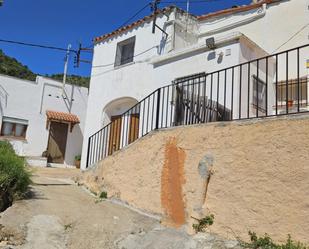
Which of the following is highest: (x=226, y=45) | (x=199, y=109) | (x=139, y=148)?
(x=226, y=45)

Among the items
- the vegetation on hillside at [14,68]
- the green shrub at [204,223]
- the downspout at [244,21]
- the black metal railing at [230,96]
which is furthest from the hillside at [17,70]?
the green shrub at [204,223]

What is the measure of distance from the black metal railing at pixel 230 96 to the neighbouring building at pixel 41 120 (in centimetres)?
663

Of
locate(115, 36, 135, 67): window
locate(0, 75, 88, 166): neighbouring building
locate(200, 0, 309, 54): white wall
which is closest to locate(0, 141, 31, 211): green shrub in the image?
locate(200, 0, 309, 54): white wall

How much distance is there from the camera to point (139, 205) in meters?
7.34

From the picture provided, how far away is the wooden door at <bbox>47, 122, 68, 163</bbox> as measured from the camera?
18.8 m

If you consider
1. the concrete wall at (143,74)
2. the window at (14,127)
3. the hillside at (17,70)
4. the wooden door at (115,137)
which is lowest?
the wooden door at (115,137)

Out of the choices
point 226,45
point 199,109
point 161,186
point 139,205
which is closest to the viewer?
point 161,186

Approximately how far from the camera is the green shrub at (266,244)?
467 centimetres

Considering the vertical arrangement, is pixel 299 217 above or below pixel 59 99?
below

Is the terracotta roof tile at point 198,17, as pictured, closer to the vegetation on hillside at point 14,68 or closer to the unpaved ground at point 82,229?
the unpaved ground at point 82,229

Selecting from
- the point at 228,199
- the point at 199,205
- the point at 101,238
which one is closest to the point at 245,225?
the point at 228,199

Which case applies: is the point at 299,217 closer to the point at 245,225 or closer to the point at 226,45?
the point at 245,225

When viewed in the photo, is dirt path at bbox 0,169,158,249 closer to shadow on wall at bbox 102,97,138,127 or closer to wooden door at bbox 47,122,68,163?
shadow on wall at bbox 102,97,138,127

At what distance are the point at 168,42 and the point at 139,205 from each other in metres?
7.22
